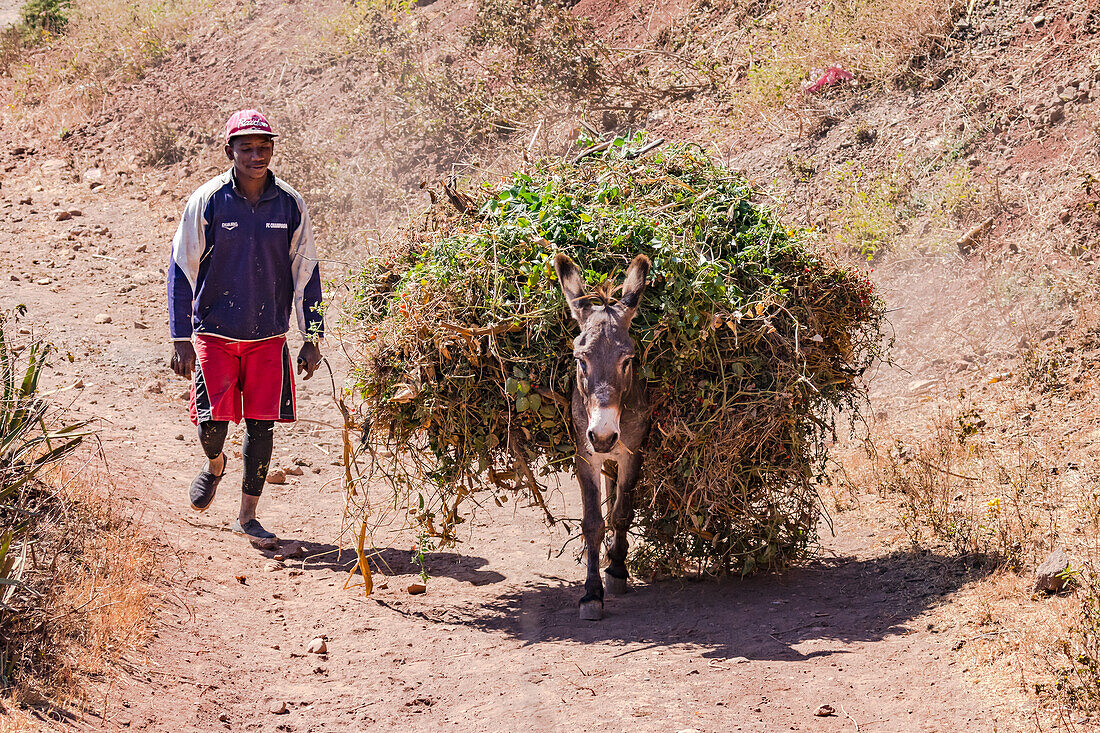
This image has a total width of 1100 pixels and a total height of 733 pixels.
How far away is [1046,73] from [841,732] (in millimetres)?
7968

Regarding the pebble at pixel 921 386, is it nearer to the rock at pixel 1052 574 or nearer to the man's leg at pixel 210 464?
the rock at pixel 1052 574

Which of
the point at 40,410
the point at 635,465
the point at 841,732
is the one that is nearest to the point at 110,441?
the point at 40,410

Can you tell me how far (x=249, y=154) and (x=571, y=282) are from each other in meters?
2.62

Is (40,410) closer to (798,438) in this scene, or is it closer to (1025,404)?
(798,438)

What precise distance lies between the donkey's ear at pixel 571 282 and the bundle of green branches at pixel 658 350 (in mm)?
151

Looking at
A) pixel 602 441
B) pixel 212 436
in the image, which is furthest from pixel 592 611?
pixel 212 436

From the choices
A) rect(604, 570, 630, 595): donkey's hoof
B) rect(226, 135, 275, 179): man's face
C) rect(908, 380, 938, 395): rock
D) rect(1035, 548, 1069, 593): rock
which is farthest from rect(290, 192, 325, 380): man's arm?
rect(908, 380, 938, 395): rock

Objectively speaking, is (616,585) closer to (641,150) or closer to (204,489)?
(641,150)

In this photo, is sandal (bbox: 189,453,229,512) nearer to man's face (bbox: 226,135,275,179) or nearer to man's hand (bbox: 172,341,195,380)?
man's hand (bbox: 172,341,195,380)

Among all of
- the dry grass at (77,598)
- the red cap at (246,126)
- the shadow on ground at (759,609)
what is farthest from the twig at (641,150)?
the dry grass at (77,598)

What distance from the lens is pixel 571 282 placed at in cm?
509

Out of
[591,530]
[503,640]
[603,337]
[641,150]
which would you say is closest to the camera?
[603,337]

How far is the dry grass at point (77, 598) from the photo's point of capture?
4.06 m

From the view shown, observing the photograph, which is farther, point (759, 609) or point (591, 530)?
point (591, 530)
